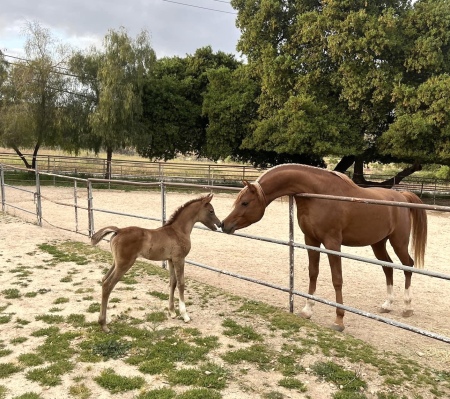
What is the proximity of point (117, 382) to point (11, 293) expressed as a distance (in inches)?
97.1

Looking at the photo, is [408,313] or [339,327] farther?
[408,313]

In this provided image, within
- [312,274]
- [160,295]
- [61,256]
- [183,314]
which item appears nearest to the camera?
[183,314]

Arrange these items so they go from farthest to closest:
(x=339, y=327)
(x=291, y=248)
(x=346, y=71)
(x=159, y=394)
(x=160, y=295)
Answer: (x=346, y=71) < (x=160, y=295) < (x=291, y=248) < (x=339, y=327) < (x=159, y=394)

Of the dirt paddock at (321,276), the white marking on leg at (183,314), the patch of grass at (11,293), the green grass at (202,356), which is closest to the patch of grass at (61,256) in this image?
the dirt paddock at (321,276)

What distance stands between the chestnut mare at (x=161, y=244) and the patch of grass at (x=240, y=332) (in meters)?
0.43

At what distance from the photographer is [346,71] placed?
1664cm

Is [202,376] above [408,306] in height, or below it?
above

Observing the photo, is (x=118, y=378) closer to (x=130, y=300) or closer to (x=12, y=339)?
(x=12, y=339)

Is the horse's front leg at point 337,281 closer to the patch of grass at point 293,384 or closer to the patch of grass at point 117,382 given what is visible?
the patch of grass at point 293,384

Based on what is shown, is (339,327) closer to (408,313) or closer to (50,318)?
(408,313)

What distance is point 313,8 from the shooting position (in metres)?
19.5

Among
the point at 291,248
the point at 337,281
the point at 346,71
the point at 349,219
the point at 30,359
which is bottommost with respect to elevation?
the point at 30,359

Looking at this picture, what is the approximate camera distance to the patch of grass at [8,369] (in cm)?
272

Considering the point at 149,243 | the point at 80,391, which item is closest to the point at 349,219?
the point at 149,243
